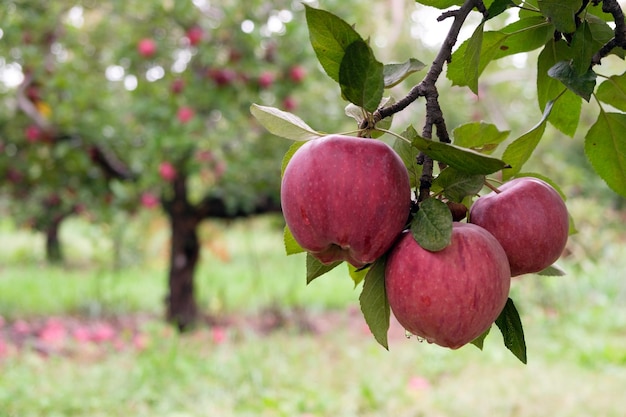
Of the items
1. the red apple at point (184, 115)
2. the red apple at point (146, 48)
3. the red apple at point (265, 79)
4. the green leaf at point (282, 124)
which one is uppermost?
the green leaf at point (282, 124)

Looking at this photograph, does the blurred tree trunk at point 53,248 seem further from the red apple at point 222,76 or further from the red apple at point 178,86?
the red apple at point 222,76

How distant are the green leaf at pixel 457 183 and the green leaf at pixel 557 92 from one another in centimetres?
19

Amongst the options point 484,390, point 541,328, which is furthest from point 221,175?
point 541,328

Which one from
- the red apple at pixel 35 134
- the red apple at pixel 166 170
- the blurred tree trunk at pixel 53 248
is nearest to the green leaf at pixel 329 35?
the red apple at pixel 166 170

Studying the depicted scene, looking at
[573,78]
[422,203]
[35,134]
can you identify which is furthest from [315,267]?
[35,134]

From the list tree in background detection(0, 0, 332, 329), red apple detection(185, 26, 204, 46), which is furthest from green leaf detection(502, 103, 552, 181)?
red apple detection(185, 26, 204, 46)

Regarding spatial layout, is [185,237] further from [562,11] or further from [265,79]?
[562,11]

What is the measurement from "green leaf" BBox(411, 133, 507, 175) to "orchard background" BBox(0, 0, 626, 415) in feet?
6.44

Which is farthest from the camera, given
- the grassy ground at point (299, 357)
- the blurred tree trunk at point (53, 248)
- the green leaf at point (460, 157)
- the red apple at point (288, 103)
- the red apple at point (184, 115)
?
the blurred tree trunk at point (53, 248)

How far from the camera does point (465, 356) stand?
126 inches

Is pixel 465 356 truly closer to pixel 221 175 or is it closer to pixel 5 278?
pixel 221 175

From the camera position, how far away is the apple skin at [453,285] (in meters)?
0.46

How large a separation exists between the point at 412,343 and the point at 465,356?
43 centimetres

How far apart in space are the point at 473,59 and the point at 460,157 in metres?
0.14
